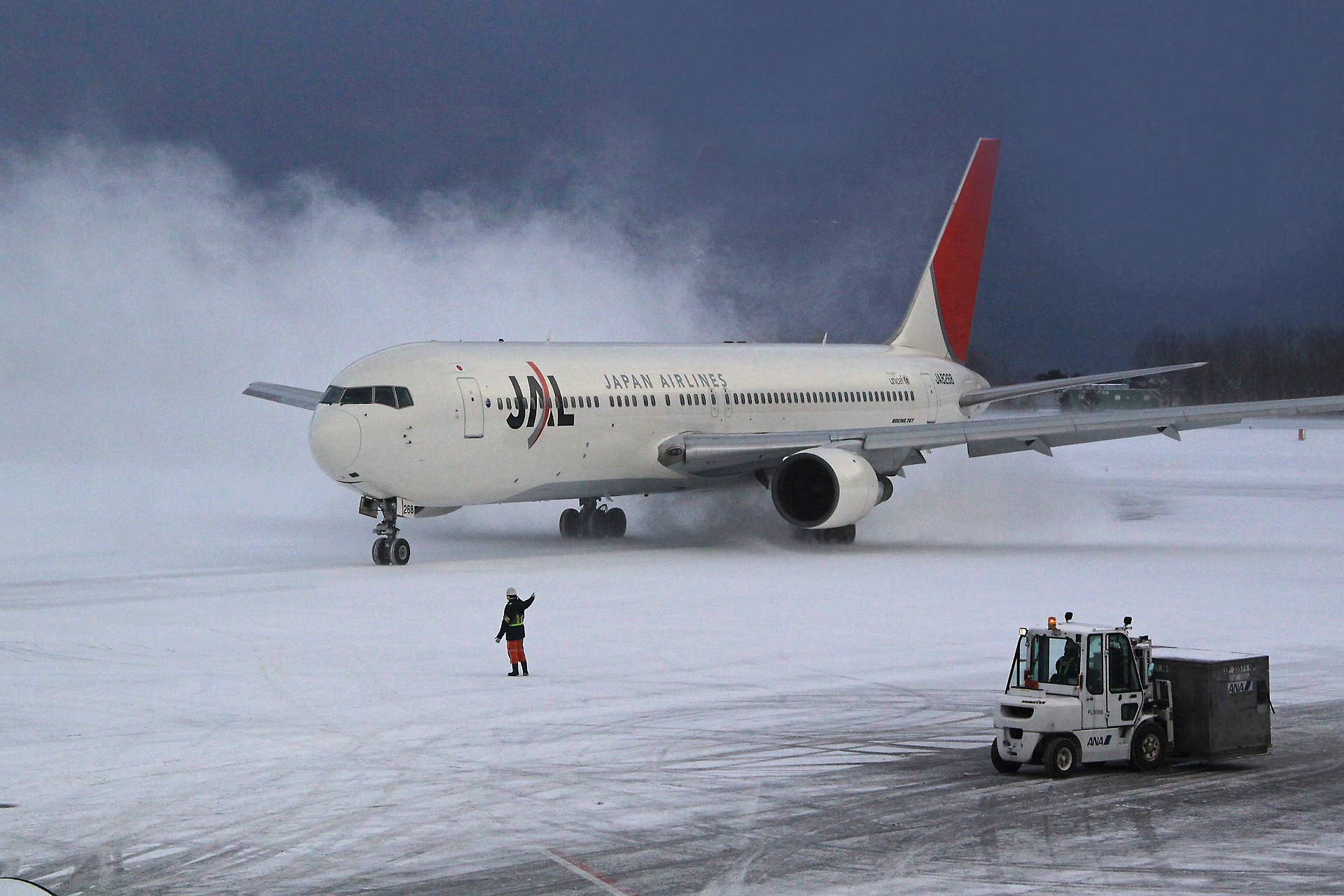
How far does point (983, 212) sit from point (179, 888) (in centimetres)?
3265

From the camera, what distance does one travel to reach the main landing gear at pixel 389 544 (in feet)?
83.9

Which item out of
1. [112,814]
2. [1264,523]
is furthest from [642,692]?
[1264,523]

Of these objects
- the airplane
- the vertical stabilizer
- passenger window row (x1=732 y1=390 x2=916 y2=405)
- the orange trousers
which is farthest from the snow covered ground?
the vertical stabilizer

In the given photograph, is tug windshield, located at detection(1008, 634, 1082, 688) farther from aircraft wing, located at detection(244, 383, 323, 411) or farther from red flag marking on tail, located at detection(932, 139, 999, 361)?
red flag marking on tail, located at detection(932, 139, 999, 361)

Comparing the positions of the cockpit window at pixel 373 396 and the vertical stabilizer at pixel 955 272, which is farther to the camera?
the vertical stabilizer at pixel 955 272

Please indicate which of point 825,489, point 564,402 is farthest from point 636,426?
point 825,489

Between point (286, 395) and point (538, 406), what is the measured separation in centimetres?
714

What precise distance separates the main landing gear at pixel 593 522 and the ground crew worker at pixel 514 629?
47.7ft

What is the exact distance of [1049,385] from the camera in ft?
109

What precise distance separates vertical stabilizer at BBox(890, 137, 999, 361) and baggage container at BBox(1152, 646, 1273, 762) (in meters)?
25.6

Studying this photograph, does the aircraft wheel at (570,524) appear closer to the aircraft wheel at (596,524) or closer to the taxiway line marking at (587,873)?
the aircraft wheel at (596,524)

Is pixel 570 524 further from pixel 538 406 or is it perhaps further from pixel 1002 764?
pixel 1002 764

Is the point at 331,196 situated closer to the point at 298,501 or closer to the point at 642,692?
the point at 298,501

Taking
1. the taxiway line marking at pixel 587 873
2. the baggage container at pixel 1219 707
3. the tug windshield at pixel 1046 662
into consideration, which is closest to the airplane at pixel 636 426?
the baggage container at pixel 1219 707
